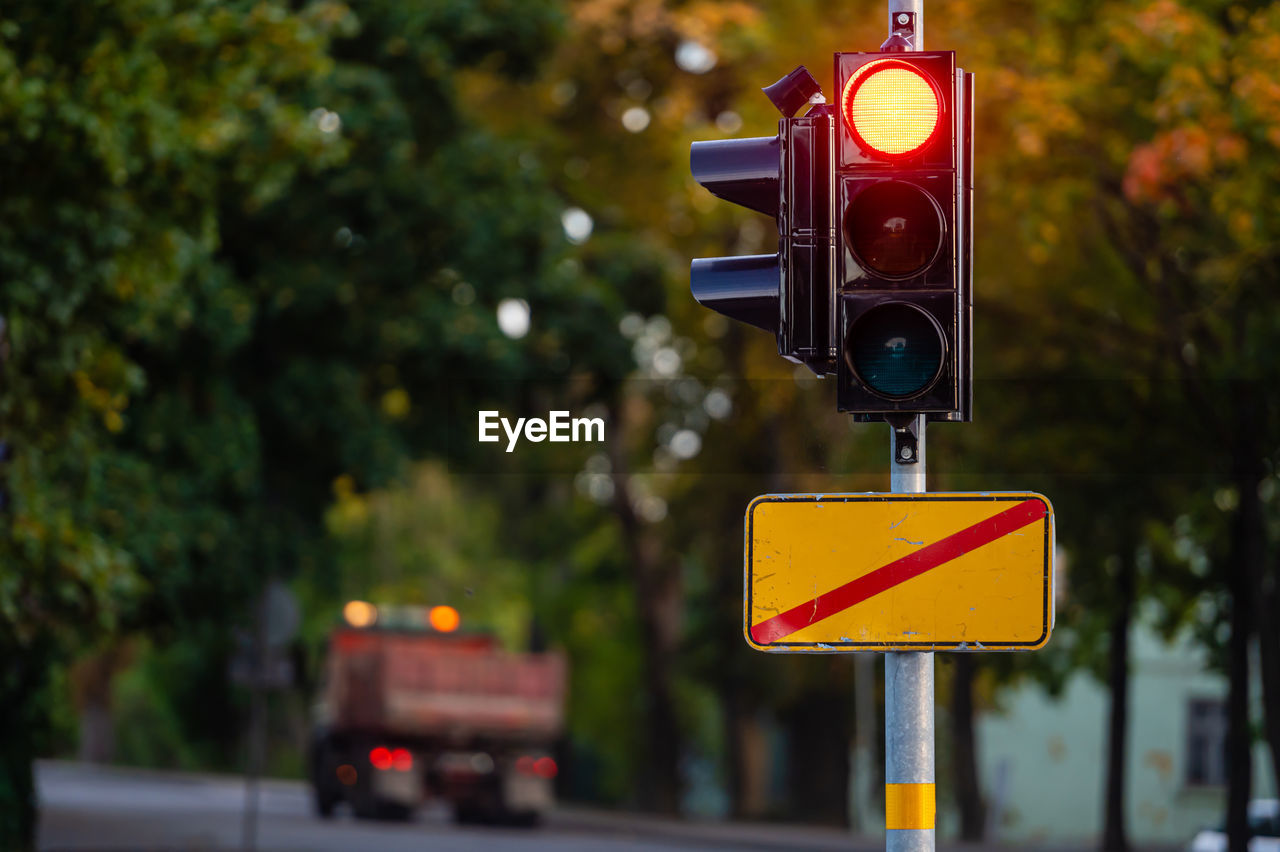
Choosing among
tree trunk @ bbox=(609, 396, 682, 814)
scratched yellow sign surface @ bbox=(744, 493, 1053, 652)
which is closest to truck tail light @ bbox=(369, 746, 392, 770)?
tree trunk @ bbox=(609, 396, 682, 814)

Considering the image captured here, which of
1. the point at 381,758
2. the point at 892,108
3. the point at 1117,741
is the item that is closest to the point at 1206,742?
the point at 1117,741

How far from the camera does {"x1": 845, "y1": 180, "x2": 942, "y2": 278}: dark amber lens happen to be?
5824mm

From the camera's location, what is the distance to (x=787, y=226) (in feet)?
19.8

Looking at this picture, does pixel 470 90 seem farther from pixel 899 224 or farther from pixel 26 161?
pixel 899 224

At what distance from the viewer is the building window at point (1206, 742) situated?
41.8 meters

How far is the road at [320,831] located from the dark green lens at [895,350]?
17.1 meters

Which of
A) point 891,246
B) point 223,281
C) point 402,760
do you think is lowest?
point 402,760

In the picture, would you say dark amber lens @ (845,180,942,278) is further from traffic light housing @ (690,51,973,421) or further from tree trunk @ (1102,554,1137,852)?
tree trunk @ (1102,554,1137,852)

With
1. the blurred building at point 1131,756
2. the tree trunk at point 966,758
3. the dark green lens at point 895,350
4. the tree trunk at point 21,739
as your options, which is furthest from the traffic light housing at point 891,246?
the blurred building at point 1131,756

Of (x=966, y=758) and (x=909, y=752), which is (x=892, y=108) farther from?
(x=966, y=758)

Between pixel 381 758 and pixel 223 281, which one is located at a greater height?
pixel 223 281

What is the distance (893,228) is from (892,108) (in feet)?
1.10

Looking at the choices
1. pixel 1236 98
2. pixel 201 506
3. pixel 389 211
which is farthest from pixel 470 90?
pixel 1236 98

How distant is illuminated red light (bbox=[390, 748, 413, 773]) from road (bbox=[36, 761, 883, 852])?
785 millimetres
